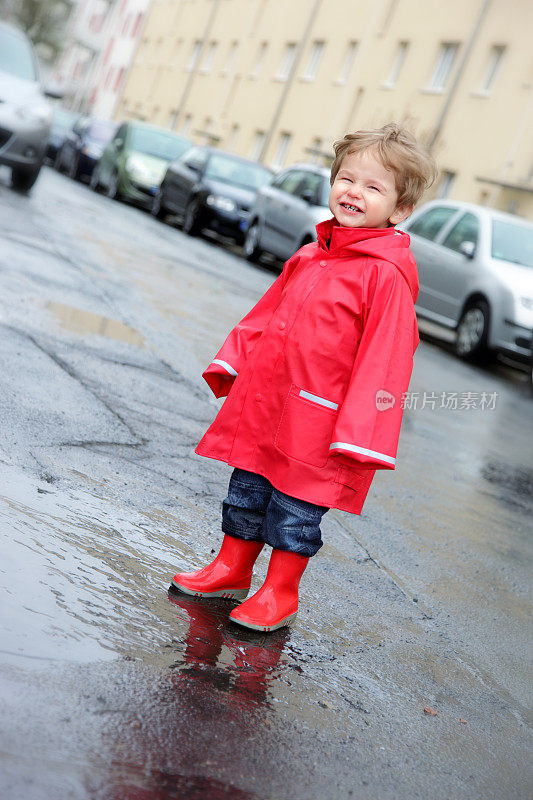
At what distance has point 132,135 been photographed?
72.4 feet

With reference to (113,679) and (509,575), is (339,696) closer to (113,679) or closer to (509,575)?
(113,679)

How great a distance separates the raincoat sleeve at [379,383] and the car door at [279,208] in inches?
516

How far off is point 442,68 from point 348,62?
215 inches

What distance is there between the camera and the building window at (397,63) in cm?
3189

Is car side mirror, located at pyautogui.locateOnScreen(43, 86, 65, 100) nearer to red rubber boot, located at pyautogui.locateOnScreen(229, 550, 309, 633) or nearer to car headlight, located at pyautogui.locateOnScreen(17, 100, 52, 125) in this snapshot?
car headlight, located at pyautogui.locateOnScreen(17, 100, 52, 125)

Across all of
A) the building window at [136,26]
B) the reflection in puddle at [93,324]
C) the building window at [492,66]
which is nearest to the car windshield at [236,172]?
the building window at [492,66]

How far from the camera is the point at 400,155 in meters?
3.11

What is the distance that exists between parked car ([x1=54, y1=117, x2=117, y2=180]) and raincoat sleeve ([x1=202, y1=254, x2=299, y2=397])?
22748 millimetres

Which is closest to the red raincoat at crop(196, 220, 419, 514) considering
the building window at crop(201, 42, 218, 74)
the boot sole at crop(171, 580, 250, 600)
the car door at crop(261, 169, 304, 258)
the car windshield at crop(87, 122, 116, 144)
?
the boot sole at crop(171, 580, 250, 600)

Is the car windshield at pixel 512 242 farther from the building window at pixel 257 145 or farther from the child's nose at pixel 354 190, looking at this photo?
the building window at pixel 257 145

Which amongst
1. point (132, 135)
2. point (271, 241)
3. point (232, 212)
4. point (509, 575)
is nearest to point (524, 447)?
point (509, 575)

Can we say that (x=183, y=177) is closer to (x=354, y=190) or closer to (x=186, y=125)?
(x=354, y=190)

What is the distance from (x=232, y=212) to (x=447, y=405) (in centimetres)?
997

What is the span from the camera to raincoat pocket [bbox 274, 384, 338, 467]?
3.07 meters
